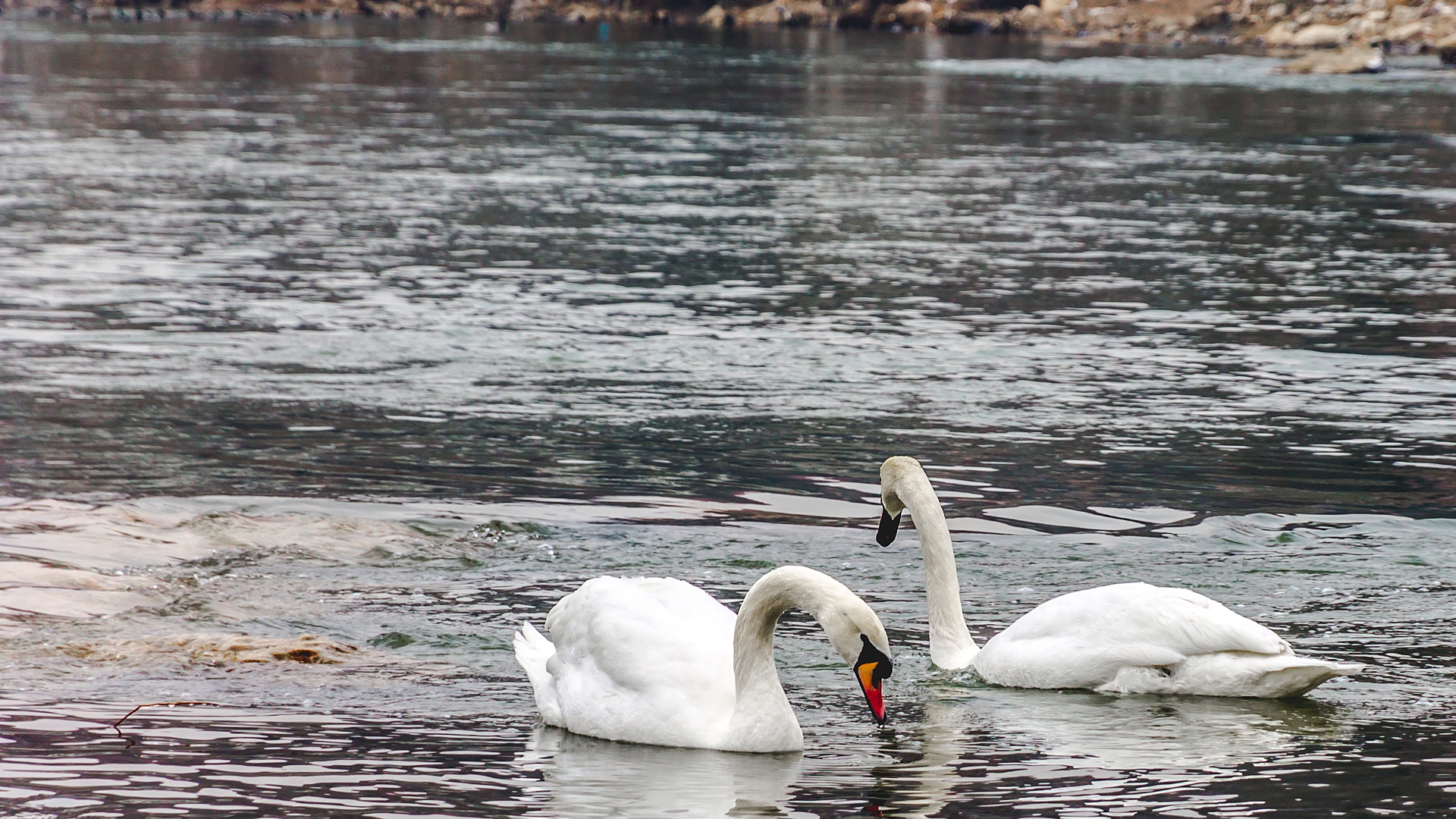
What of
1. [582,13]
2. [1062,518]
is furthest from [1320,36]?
[1062,518]

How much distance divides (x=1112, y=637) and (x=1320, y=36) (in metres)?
83.4

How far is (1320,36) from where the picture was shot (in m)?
86.2

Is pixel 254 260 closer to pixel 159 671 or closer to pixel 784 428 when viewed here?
pixel 784 428

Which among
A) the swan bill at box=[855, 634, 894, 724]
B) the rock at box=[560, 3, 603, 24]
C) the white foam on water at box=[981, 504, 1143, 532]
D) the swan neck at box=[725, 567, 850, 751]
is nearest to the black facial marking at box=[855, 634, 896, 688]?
the swan bill at box=[855, 634, 894, 724]

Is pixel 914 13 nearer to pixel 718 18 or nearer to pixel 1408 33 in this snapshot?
pixel 718 18

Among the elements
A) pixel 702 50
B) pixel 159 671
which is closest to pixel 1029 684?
pixel 159 671

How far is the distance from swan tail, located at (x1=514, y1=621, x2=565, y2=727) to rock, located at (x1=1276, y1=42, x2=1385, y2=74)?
62.7 meters

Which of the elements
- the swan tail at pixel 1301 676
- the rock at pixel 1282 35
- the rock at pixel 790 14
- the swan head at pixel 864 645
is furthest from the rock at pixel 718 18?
the swan head at pixel 864 645

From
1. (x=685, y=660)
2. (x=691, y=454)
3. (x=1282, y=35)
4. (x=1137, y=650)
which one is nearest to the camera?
(x=685, y=660)

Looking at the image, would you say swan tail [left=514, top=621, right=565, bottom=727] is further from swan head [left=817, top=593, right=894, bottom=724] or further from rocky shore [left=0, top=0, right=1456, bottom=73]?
rocky shore [left=0, top=0, right=1456, bottom=73]

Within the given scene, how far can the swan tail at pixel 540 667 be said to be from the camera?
8.53 m

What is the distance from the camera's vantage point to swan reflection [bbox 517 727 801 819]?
287 inches

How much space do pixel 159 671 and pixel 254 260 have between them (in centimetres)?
1559

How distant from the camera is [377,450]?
550 inches
